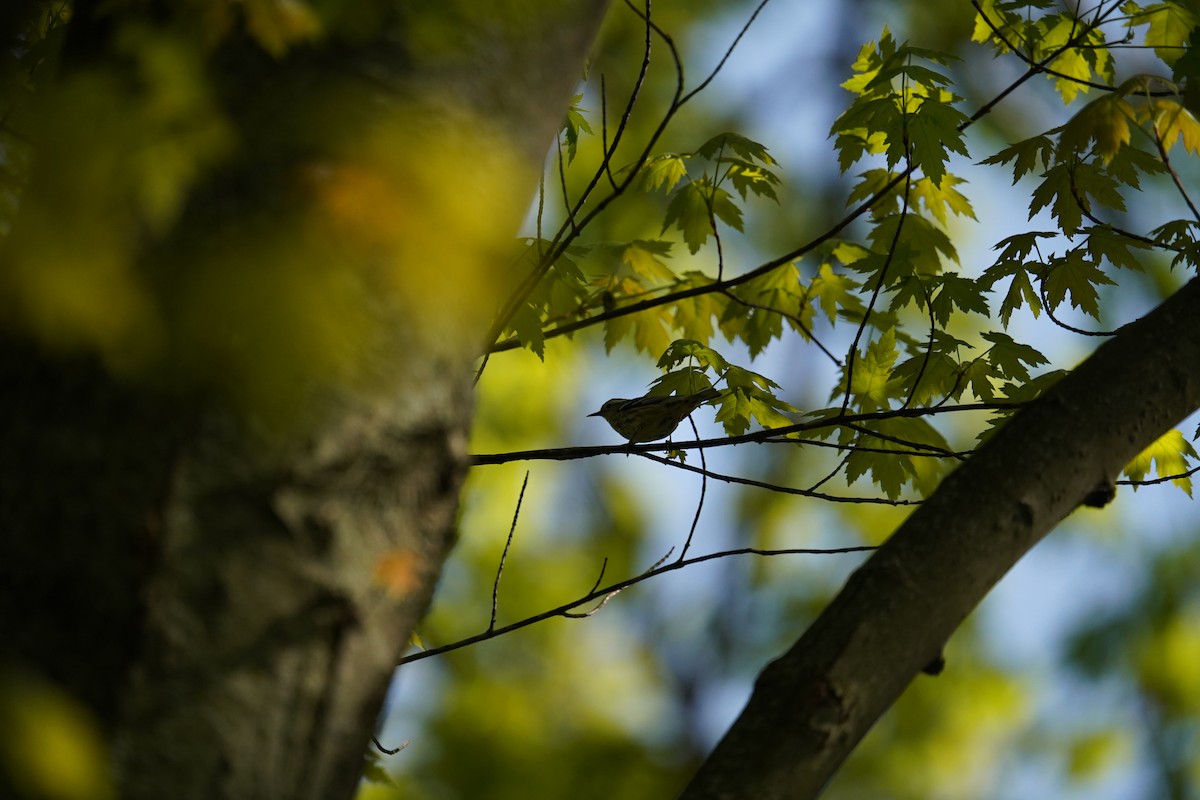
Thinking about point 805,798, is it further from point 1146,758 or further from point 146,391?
point 1146,758

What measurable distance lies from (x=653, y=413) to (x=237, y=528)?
7.39ft

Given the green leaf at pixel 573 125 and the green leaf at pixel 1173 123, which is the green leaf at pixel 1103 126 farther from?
the green leaf at pixel 573 125

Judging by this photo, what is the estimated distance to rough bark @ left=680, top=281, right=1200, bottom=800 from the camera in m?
1.23

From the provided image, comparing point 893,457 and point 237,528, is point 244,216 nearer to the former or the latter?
point 237,528

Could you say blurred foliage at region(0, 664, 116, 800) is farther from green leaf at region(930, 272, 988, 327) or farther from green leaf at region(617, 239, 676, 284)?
green leaf at region(617, 239, 676, 284)

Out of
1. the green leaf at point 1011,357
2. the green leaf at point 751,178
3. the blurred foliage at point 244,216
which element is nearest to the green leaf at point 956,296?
the green leaf at point 1011,357

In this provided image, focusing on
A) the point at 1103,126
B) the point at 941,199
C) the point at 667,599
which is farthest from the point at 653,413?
the point at 667,599

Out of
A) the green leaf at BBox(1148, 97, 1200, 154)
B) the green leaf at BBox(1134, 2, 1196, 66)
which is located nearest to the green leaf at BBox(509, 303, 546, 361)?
the green leaf at BBox(1148, 97, 1200, 154)

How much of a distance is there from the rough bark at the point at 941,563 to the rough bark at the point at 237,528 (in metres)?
0.48

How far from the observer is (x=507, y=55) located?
3.90 ft

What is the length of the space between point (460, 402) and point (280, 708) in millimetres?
378

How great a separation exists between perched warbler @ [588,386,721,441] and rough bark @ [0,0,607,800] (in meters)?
1.75

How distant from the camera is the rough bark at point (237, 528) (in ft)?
3.12

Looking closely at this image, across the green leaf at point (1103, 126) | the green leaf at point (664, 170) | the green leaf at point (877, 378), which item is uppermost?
the green leaf at point (664, 170)
